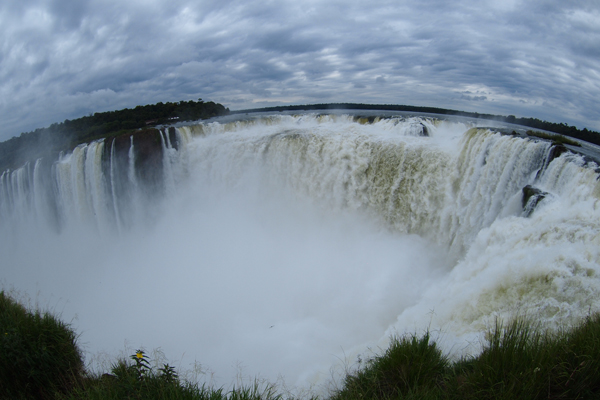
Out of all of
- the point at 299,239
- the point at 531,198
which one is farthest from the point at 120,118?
the point at 531,198

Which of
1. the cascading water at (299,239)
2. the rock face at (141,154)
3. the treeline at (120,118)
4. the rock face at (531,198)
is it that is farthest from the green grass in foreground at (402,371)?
the treeline at (120,118)

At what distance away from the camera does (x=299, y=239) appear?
12.9 m

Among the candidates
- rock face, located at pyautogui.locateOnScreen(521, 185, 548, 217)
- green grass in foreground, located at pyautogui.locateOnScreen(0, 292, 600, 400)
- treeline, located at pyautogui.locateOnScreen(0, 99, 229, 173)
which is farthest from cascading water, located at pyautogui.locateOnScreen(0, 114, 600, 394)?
treeline, located at pyautogui.locateOnScreen(0, 99, 229, 173)

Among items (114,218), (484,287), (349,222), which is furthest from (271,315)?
(114,218)

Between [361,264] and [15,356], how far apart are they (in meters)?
8.90

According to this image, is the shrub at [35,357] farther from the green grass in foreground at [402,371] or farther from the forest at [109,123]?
the forest at [109,123]

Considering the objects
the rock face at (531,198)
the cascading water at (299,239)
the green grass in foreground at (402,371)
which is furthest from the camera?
the rock face at (531,198)

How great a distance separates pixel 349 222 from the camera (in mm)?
12125

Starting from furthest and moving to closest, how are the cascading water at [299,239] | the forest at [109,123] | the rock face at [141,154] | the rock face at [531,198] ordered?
the forest at [109,123] < the rock face at [141,154] < the rock face at [531,198] < the cascading water at [299,239]

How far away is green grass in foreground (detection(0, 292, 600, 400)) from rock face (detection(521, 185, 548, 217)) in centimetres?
388

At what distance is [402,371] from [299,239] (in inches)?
401

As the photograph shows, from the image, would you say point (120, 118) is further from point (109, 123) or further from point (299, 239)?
point (299, 239)

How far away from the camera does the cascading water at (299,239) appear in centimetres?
519

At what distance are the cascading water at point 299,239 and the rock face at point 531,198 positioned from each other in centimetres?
4
